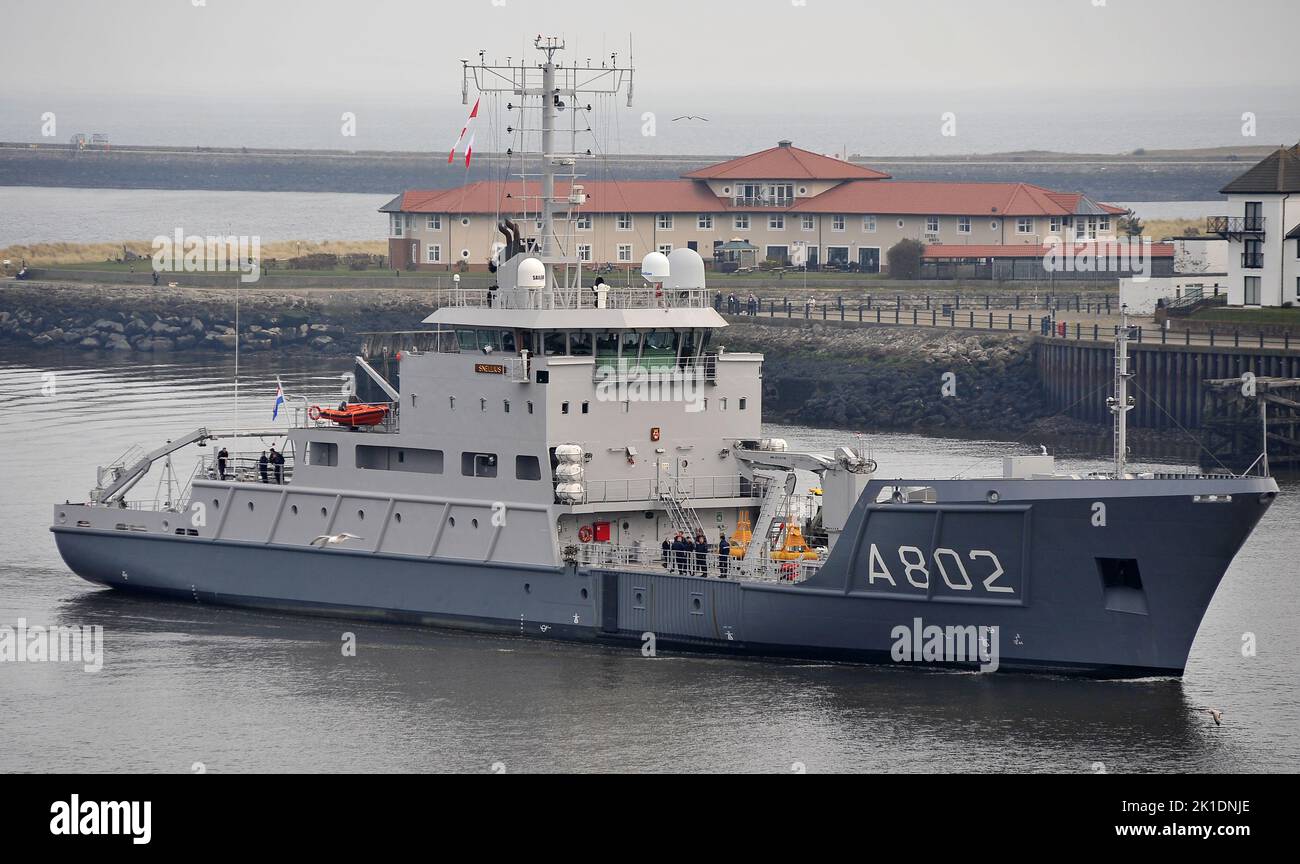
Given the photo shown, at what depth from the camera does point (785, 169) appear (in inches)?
3435

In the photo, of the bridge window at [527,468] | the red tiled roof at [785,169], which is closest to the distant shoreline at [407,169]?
the red tiled roof at [785,169]

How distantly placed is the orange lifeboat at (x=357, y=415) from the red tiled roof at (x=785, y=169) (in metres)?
52.2

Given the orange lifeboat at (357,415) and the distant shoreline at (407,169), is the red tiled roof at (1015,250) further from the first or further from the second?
the distant shoreline at (407,169)

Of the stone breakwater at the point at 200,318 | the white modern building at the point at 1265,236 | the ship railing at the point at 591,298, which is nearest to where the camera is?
the ship railing at the point at 591,298

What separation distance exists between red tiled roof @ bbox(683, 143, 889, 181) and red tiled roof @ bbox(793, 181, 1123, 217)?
2.41 ft

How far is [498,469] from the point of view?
32656mm

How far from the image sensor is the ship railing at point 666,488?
105 feet

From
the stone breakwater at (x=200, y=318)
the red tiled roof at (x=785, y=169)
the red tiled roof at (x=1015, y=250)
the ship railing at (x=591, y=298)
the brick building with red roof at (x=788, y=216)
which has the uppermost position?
the red tiled roof at (x=785, y=169)

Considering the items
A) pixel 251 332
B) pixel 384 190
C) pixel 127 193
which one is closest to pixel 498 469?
pixel 251 332

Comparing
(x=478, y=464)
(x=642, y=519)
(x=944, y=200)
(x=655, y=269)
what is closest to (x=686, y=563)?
(x=642, y=519)

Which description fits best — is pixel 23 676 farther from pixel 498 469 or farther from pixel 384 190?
pixel 384 190

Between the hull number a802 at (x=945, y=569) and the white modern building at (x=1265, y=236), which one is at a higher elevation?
the white modern building at (x=1265, y=236)

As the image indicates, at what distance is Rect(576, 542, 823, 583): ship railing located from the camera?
3058cm

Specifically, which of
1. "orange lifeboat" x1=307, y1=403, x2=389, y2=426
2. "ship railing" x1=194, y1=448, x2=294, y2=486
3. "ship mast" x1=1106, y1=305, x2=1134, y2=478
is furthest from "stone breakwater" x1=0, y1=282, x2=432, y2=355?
"ship mast" x1=1106, y1=305, x2=1134, y2=478
